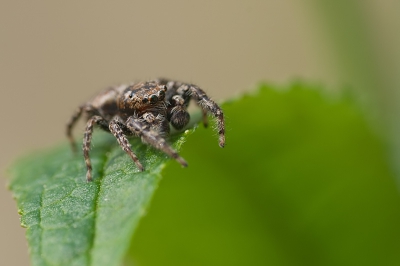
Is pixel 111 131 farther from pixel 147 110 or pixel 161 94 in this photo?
pixel 161 94

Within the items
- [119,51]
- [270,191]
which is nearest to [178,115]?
[270,191]

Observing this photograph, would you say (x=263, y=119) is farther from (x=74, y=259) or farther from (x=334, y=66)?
(x=74, y=259)

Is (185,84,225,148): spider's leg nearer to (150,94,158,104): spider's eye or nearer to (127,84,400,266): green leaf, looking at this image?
(127,84,400,266): green leaf

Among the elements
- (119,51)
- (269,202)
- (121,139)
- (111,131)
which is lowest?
(269,202)

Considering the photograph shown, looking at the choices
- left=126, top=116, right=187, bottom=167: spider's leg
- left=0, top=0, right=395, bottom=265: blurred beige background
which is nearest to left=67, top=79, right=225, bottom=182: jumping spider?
left=126, top=116, right=187, bottom=167: spider's leg

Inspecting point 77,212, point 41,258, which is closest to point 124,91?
point 77,212

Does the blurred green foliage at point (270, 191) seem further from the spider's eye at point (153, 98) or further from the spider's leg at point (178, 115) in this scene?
the spider's eye at point (153, 98)

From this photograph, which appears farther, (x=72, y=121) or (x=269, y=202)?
(x=72, y=121)
